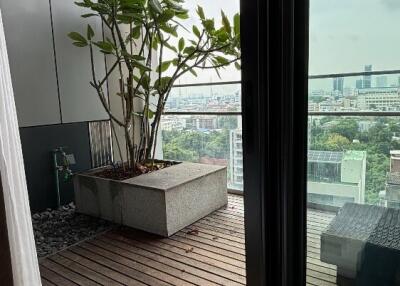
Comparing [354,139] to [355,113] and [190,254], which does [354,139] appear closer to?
[355,113]

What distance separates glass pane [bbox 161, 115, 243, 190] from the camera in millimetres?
3482

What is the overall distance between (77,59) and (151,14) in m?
0.77

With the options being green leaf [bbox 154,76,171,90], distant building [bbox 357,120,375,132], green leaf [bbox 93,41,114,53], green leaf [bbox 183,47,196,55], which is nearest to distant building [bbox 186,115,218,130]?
green leaf [bbox 154,76,171,90]

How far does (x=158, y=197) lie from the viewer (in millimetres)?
2559

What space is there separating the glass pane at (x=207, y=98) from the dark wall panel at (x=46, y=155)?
113cm

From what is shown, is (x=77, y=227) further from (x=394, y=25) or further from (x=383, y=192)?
(x=394, y=25)

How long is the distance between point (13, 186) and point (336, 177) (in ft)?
3.86

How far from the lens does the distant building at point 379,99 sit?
0.96 meters

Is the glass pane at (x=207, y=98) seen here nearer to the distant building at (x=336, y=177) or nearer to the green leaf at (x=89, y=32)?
the green leaf at (x=89, y=32)

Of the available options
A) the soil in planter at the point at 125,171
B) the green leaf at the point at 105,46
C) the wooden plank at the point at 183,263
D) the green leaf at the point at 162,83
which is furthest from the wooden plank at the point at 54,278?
the green leaf at the point at 162,83

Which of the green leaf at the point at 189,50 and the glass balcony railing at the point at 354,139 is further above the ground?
the green leaf at the point at 189,50

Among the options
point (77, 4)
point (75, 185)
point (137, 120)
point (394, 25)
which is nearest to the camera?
point (394, 25)

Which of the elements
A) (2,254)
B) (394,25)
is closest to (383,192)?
(394,25)

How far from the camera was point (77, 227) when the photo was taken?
9.30 feet
